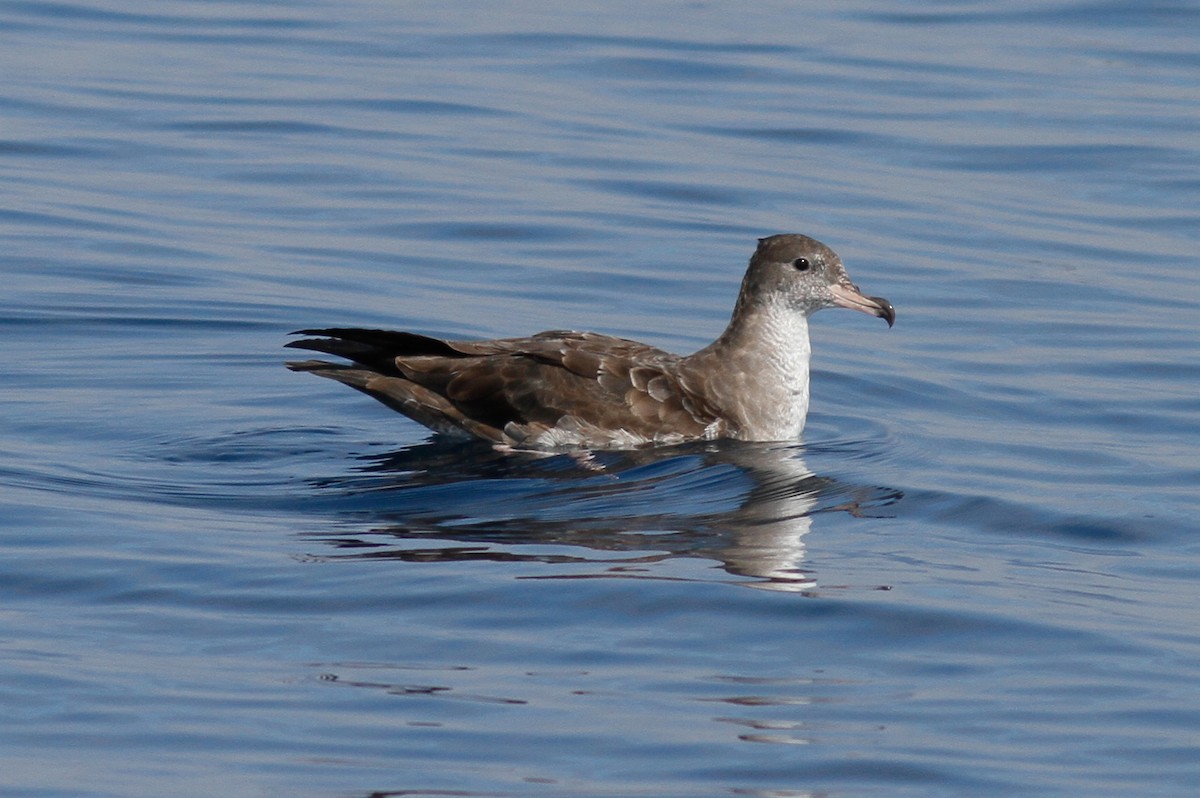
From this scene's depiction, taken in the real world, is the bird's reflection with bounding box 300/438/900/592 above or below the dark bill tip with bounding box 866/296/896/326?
below

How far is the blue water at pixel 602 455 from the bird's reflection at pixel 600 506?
3 cm

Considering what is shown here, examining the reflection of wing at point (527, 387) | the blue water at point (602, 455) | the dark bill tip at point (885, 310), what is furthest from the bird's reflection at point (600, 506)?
the dark bill tip at point (885, 310)

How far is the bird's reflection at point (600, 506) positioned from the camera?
7.82 meters

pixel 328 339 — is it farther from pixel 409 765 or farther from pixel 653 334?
pixel 409 765

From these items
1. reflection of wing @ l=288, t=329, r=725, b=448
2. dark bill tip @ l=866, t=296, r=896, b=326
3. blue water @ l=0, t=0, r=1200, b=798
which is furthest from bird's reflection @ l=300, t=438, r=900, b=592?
dark bill tip @ l=866, t=296, r=896, b=326

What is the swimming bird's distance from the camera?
964cm

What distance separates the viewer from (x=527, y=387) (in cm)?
965

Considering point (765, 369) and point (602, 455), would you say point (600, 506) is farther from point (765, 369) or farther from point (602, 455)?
point (765, 369)

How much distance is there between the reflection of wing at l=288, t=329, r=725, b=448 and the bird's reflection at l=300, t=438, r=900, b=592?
0.14 metres

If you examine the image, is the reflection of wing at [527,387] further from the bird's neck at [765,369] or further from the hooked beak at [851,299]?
the hooked beak at [851,299]

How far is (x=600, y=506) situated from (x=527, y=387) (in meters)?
1.22

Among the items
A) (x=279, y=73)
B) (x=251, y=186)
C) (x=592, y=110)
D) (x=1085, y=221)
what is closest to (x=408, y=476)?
(x=251, y=186)

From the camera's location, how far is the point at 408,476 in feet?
30.0

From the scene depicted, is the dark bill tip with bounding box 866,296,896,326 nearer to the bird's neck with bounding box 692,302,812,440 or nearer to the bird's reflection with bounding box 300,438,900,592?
the bird's neck with bounding box 692,302,812,440
